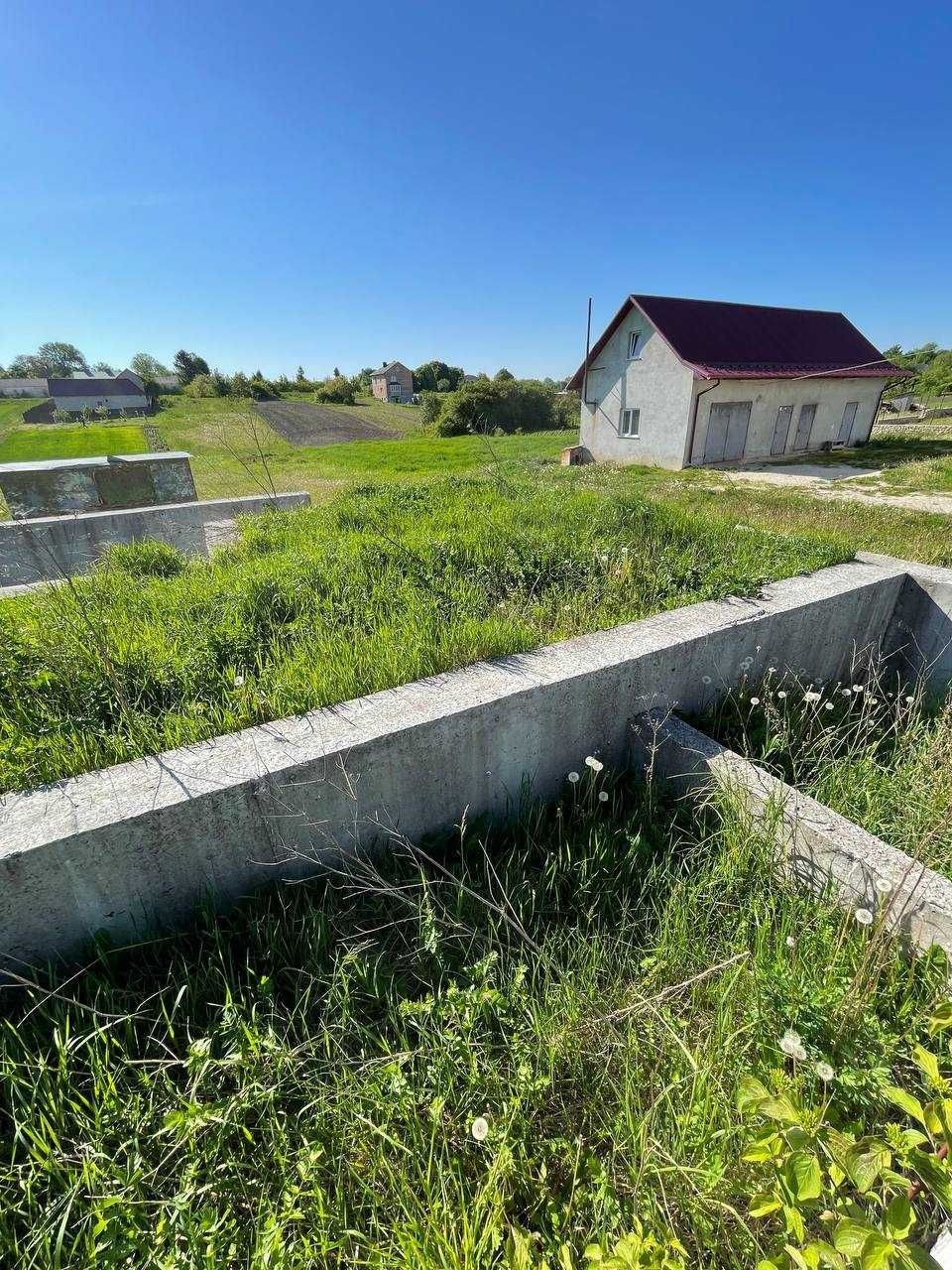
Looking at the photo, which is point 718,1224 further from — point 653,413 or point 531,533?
point 653,413

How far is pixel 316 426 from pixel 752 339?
2764cm

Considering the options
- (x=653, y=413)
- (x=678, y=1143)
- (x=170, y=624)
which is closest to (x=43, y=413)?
(x=653, y=413)

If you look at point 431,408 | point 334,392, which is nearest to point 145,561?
point 431,408

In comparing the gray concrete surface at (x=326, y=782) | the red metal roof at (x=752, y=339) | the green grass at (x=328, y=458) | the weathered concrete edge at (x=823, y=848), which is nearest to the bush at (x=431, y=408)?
the green grass at (x=328, y=458)

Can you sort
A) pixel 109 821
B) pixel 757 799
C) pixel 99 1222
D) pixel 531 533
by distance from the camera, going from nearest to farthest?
pixel 99 1222 < pixel 109 821 < pixel 757 799 < pixel 531 533

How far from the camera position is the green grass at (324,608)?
2205mm

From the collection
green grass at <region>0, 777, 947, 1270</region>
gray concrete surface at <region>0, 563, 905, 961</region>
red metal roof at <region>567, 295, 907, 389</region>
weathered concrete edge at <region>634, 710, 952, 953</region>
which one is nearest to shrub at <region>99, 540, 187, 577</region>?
gray concrete surface at <region>0, 563, 905, 961</region>

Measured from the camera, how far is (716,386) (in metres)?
16.0

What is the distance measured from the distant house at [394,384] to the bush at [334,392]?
40.9ft

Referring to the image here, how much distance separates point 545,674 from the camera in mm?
2400

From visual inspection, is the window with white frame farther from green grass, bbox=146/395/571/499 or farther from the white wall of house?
the white wall of house

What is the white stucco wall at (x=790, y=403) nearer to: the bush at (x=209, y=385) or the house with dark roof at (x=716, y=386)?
the house with dark roof at (x=716, y=386)

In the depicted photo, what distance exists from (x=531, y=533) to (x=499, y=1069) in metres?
3.32

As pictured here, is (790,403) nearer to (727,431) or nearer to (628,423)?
(727,431)
